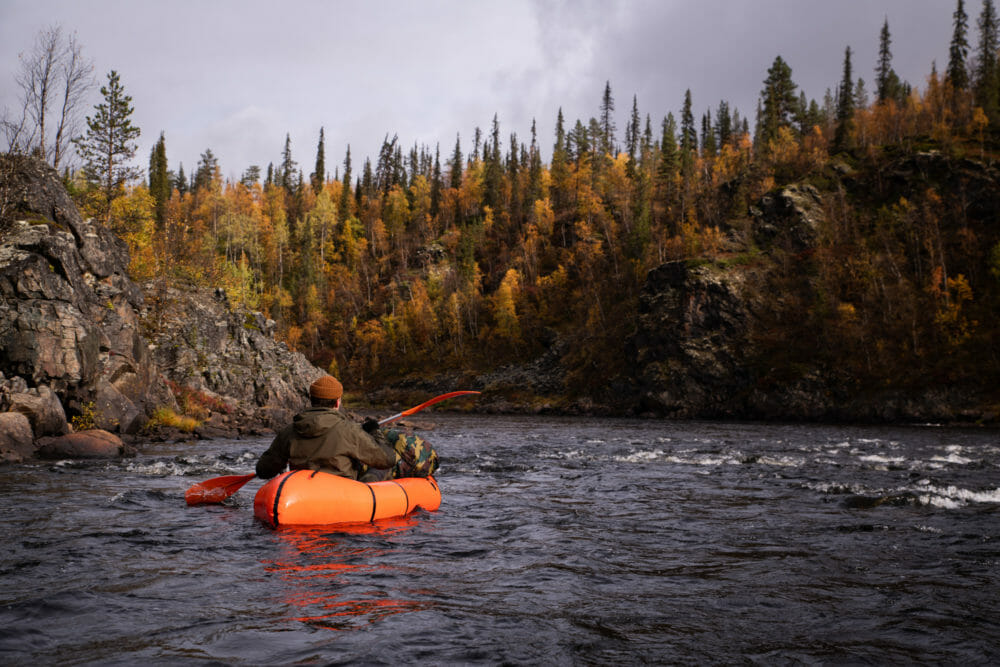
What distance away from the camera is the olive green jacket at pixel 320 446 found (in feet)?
25.9

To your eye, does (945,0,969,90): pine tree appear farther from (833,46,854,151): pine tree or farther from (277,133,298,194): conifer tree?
(277,133,298,194): conifer tree

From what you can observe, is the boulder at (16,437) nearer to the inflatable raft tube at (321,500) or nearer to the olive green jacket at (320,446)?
the olive green jacket at (320,446)

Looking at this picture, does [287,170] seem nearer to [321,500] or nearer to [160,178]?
[160,178]

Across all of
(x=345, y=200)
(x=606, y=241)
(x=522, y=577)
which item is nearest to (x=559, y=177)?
(x=606, y=241)

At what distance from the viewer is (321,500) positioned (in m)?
7.48

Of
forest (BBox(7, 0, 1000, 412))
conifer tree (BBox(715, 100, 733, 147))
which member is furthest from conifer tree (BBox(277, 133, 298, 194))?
conifer tree (BBox(715, 100, 733, 147))

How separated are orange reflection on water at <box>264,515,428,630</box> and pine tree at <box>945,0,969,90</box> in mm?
93886

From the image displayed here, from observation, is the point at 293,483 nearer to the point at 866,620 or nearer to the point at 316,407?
the point at 316,407

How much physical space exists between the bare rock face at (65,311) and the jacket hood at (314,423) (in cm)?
1318

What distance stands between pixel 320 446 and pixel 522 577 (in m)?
3.45

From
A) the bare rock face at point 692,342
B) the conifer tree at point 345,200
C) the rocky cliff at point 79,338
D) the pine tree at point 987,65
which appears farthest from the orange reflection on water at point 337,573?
the conifer tree at point 345,200

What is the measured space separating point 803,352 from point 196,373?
4166 centimetres

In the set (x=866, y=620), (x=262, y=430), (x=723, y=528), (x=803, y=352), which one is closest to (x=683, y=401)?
(x=803, y=352)

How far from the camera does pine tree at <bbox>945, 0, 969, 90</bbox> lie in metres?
74.1
